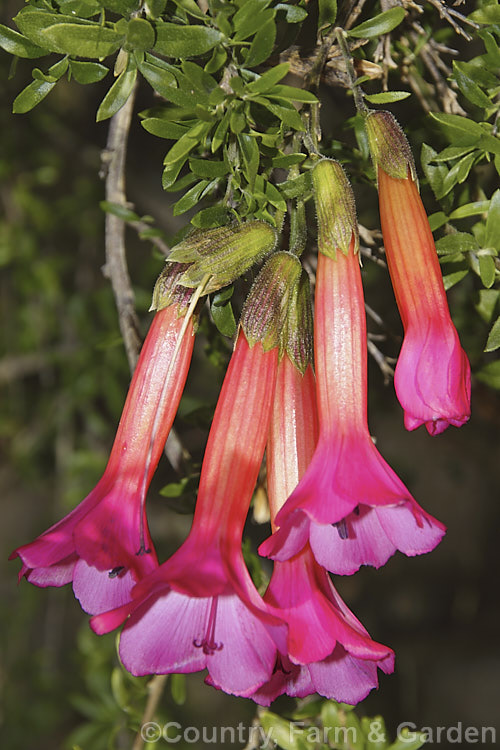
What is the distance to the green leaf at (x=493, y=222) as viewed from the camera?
2.26ft

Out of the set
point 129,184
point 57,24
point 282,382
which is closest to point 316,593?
point 282,382

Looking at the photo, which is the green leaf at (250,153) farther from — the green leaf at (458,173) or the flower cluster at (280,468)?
the green leaf at (458,173)

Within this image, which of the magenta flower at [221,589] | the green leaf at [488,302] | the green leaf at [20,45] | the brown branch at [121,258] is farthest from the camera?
the brown branch at [121,258]

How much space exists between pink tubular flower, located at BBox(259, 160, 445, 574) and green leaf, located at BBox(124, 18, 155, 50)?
19cm

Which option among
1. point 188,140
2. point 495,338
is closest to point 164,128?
point 188,140

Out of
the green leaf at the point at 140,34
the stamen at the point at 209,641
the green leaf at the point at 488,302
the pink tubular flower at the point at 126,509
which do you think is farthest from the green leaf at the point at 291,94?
the stamen at the point at 209,641

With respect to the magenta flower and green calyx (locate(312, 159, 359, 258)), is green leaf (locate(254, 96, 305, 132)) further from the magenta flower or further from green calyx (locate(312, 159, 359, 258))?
the magenta flower

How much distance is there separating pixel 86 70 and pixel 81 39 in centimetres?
7

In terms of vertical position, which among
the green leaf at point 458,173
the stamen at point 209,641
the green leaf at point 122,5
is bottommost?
the stamen at point 209,641

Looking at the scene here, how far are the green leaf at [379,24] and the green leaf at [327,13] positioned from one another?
0.07 feet

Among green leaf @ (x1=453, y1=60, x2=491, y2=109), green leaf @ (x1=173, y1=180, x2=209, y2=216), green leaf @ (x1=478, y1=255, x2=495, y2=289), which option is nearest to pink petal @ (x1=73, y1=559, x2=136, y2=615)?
green leaf @ (x1=173, y1=180, x2=209, y2=216)

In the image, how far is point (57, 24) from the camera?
578 millimetres

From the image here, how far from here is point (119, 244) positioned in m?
0.97

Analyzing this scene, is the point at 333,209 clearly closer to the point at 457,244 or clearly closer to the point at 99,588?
the point at 457,244
